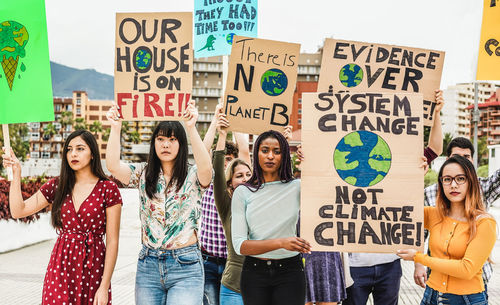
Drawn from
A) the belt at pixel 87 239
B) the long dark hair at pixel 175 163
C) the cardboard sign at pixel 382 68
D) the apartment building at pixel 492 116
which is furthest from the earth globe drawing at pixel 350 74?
the apartment building at pixel 492 116

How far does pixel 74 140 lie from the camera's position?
144 inches

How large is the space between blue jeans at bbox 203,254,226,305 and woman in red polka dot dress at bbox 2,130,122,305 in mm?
924

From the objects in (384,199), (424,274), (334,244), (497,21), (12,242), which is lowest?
(12,242)

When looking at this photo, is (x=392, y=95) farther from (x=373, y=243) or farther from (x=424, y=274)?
(x=424, y=274)

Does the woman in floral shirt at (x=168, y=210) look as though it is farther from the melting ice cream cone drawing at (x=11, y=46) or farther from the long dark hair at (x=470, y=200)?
the long dark hair at (x=470, y=200)

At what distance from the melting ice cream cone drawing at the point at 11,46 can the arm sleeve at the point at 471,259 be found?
341 centimetres

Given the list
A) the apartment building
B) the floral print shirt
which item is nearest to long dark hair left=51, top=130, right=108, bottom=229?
the floral print shirt

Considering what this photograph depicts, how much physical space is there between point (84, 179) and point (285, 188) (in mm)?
1452

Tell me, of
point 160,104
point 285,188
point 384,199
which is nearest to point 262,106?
point 160,104

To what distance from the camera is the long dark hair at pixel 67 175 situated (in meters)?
3.53

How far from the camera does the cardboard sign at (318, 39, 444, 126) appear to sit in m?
4.16

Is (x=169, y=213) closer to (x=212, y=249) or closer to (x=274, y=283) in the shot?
(x=274, y=283)

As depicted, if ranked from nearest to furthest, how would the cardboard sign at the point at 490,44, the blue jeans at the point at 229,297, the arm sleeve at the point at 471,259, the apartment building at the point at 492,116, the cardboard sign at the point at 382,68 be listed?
the arm sleeve at the point at 471,259
the blue jeans at the point at 229,297
the cardboard sign at the point at 382,68
the cardboard sign at the point at 490,44
the apartment building at the point at 492,116

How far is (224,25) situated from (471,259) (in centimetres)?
360
